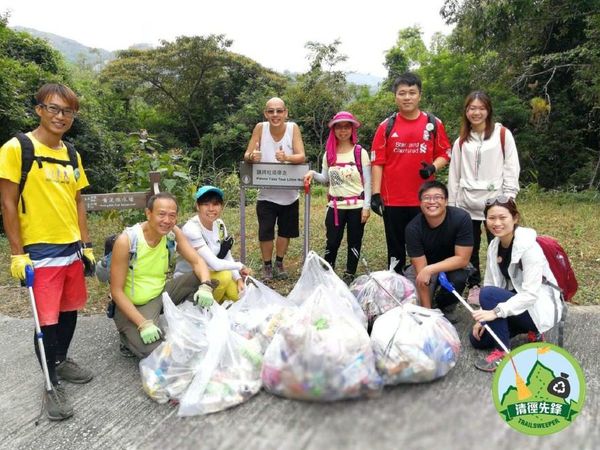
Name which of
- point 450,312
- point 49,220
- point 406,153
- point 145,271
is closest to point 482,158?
point 406,153

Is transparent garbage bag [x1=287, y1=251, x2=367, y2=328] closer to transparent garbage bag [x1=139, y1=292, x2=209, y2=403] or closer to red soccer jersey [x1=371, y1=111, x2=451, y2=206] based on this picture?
transparent garbage bag [x1=139, y1=292, x2=209, y2=403]

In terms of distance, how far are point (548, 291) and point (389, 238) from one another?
1.33 metres

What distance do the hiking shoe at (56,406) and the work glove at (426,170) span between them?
2.82m

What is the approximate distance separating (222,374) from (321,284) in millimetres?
814

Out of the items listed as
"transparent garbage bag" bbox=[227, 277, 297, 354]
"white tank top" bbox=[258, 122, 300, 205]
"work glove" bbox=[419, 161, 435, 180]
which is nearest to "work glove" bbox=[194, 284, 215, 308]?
"transparent garbage bag" bbox=[227, 277, 297, 354]

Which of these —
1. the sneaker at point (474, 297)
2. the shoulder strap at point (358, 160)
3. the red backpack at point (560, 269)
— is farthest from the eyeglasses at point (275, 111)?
the red backpack at point (560, 269)

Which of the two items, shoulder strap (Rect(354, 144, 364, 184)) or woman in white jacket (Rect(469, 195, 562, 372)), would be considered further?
shoulder strap (Rect(354, 144, 364, 184))

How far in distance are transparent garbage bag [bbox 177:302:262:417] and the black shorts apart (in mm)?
1662

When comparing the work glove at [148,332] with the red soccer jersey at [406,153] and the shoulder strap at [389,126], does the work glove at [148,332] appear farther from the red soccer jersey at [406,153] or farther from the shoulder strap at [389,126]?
the shoulder strap at [389,126]

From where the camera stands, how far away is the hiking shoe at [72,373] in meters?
2.79

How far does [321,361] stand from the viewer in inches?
89.6

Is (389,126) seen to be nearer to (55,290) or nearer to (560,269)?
(560,269)

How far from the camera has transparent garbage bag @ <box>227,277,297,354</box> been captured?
2.84 m

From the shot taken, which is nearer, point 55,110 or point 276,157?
point 55,110
